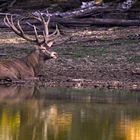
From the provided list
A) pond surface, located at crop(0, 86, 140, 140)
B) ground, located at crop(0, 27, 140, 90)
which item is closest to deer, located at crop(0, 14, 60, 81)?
ground, located at crop(0, 27, 140, 90)

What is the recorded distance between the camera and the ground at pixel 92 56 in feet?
53.5

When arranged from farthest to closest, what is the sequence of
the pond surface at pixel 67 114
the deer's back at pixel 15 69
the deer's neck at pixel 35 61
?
the deer's neck at pixel 35 61 < the deer's back at pixel 15 69 < the pond surface at pixel 67 114

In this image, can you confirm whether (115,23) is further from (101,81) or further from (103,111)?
(103,111)

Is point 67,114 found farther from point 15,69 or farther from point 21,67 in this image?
point 21,67

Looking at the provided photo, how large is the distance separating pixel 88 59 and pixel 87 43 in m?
2.57

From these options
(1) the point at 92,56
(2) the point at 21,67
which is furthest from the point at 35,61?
(1) the point at 92,56

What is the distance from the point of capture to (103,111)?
12.0m

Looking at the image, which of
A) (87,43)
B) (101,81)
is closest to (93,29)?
(87,43)

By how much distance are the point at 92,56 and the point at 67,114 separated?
316 inches

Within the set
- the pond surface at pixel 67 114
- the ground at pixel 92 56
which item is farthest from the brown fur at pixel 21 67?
the pond surface at pixel 67 114

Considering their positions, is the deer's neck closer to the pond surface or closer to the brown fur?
the brown fur

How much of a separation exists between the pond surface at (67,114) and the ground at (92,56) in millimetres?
1318

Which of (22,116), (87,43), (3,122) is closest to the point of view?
(3,122)

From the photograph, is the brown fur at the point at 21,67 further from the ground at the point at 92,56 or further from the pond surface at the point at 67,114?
the pond surface at the point at 67,114
